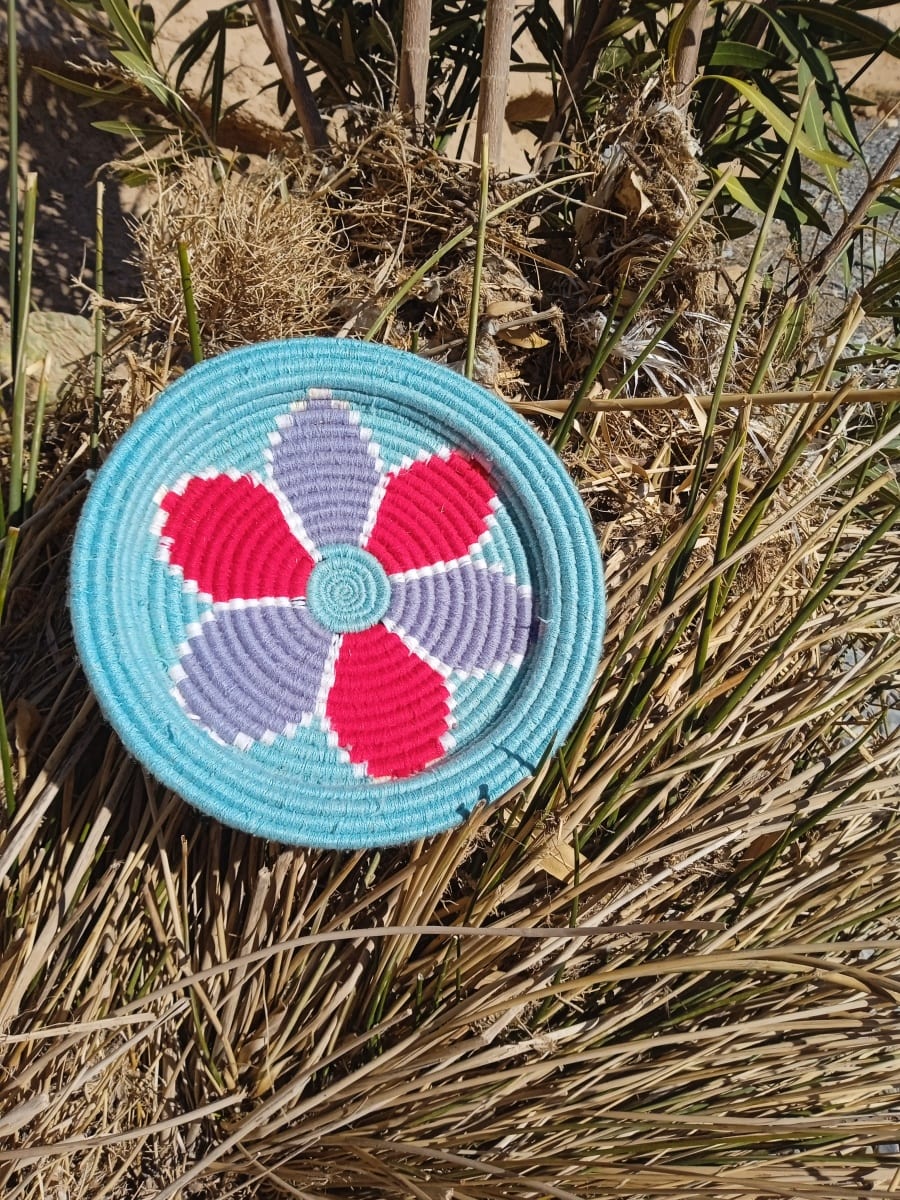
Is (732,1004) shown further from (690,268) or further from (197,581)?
(690,268)

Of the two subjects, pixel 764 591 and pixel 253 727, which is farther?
pixel 764 591

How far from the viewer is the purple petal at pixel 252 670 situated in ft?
2.00

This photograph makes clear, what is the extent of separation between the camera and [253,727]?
618mm

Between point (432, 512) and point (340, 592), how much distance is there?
0.08 meters

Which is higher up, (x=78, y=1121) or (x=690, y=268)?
(x=690, y=268)

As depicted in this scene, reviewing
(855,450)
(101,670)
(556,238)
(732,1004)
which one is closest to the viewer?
(101,670)

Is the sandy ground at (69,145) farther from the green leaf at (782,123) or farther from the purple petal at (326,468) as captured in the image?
the purple petal at (326,468)

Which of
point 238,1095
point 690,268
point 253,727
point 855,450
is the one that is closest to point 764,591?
point 855,450

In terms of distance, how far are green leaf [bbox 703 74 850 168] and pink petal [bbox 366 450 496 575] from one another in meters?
0.43

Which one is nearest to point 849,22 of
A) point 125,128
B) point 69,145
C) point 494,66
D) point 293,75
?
point 494,66

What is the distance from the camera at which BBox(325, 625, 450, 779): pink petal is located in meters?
0.63

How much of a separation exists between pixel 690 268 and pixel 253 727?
546 mm

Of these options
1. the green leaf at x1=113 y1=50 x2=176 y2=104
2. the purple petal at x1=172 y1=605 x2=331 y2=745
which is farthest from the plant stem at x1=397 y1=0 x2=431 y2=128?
Result: the purple petal at x1=172 y1=605 x2=331 y2=745

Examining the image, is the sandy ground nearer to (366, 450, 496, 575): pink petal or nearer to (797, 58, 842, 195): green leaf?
(797, 58, 842, 195): green leaf
